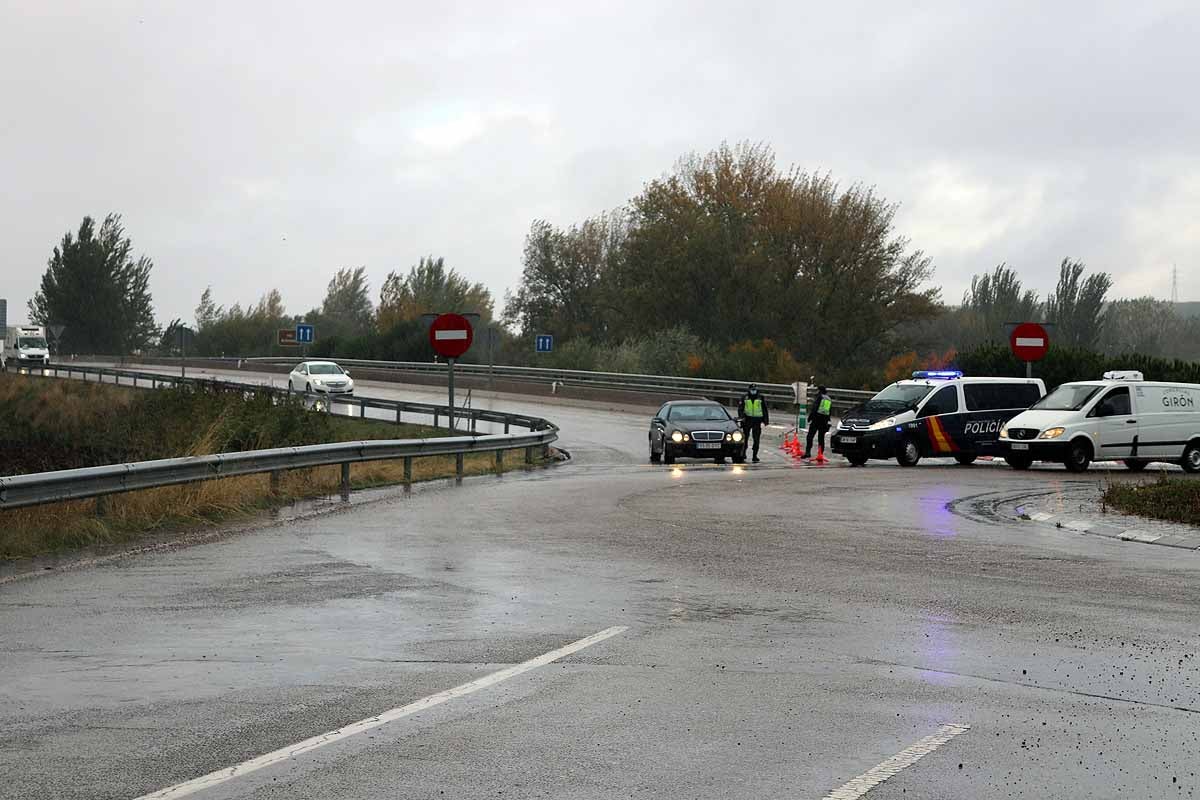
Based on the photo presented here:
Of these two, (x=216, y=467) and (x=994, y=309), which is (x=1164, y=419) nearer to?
(x=216, y=467)

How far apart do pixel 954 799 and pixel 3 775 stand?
378 centimetres

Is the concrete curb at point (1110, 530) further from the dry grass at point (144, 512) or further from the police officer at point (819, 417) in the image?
the police officer at point (819, 417)

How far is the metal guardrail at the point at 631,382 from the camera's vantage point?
170 ft

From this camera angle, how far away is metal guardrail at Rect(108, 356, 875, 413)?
170 feet

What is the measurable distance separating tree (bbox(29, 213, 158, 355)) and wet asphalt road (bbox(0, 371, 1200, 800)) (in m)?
105

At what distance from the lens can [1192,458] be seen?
29703 mm

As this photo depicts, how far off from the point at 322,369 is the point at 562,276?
1192 inches

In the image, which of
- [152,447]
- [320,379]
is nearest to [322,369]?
A: [320,379]

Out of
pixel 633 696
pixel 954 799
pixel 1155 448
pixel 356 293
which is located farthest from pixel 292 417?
pixel 356 293

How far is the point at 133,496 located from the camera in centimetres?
1666

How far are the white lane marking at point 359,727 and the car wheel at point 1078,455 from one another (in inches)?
835

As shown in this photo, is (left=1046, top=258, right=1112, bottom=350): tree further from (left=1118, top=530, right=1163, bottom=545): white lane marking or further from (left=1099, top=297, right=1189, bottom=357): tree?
(left=1118, top=530, right=1163, bottom=545): white lane marking

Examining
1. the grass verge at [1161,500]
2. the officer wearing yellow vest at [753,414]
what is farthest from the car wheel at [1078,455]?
the officer wearing yellow vest at [753,414]

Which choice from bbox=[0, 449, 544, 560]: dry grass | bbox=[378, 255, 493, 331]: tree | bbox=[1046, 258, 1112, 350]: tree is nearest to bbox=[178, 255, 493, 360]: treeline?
bbox=[378, 255, 493, 331]: tree
